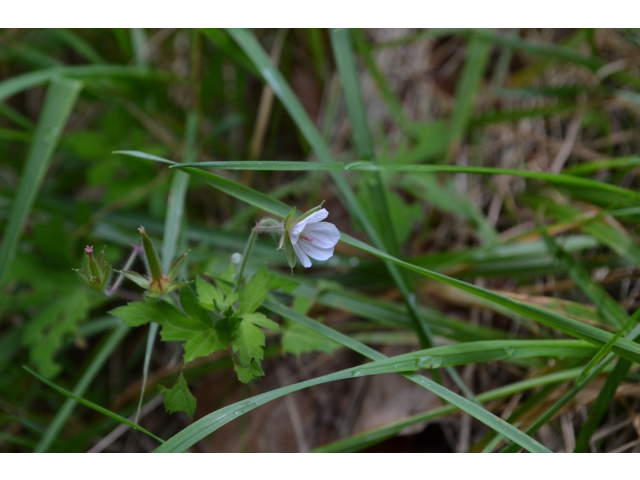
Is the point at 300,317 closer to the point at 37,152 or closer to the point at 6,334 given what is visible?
the point at 37,152

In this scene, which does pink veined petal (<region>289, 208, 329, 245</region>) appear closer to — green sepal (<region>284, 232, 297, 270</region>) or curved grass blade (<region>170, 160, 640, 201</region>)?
green sepal (<region>284, 232, 297, 270</region>)

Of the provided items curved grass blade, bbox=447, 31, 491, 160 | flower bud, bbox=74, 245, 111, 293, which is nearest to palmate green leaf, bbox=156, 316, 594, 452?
flower bud, bbox=74, 245, 111, 293

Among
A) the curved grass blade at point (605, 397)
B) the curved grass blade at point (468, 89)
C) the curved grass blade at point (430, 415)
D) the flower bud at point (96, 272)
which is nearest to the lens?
the flower bud at point (96, 272)

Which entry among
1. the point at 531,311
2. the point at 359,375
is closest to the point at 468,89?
the point at 531,311

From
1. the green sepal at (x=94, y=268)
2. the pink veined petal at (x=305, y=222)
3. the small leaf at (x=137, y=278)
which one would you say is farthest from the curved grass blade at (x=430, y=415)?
the green sepal at (x=94, y=268)

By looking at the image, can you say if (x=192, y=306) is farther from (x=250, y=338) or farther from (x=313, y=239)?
(x=313, y=239)

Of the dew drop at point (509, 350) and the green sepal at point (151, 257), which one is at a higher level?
the green sepal at point (151, 257)

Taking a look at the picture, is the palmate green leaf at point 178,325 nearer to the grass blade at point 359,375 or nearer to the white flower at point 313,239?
the grass blade at point 359,375
